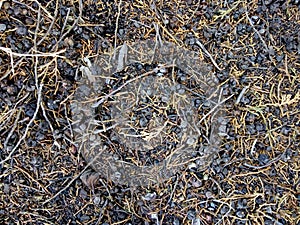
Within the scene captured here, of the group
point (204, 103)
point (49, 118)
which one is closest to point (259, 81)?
point (204, 103)

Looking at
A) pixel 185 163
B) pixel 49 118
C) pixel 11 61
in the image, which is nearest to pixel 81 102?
pixel 49 118

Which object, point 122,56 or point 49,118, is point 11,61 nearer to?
point 49,118

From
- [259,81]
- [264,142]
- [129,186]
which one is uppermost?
[259,81]

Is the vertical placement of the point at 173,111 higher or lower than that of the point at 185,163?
higher

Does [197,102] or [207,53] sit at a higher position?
[207,53]

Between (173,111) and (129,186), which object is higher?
(173,111)

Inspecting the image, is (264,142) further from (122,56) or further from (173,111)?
(122,56)

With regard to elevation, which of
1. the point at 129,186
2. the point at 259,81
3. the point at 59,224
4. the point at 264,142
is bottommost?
the point at 59,224
